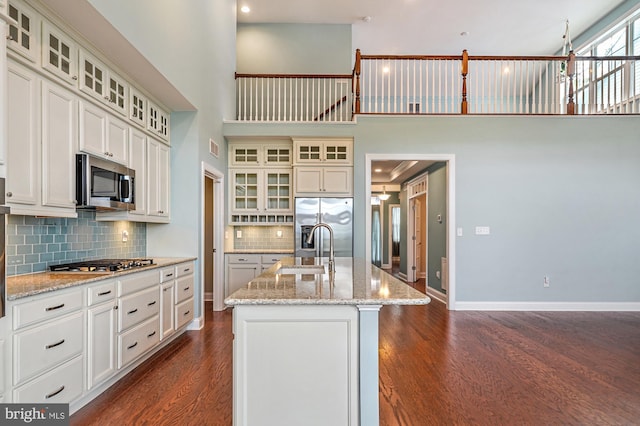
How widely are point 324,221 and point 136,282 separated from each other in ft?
9.30

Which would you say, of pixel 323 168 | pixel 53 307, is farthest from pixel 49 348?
pixel 323 168

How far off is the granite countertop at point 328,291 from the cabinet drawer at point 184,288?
1712 mm

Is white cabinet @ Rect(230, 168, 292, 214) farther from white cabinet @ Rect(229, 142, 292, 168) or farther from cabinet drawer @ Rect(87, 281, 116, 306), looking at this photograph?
cabinet drawer @ Rect(87, 281, 116, 306)

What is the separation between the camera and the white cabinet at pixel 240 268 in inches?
198

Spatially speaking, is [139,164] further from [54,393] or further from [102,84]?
[54,393]

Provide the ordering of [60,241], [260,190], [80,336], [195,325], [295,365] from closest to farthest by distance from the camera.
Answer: [295,365]
[80,336]
[60,241]
[195,325]
[260,190]

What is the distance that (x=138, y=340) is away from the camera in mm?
2725

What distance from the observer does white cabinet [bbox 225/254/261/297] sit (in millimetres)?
5039

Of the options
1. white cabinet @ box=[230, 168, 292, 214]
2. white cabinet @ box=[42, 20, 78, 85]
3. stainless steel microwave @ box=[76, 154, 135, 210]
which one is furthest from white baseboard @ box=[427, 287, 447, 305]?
white cabinet @ box=[42, 20, 78, 85]

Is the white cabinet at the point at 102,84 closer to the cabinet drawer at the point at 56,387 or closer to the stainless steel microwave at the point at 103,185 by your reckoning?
the stainless steel microwave at the point at 103,185

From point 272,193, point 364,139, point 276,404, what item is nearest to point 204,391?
point 276,404

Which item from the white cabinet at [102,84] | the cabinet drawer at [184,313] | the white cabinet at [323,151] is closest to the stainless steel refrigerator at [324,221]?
the white cabinet at [323,151]

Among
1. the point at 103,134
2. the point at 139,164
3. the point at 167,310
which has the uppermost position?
the point at 103,134

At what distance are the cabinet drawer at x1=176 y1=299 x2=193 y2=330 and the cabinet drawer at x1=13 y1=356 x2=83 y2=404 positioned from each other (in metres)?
1.33
